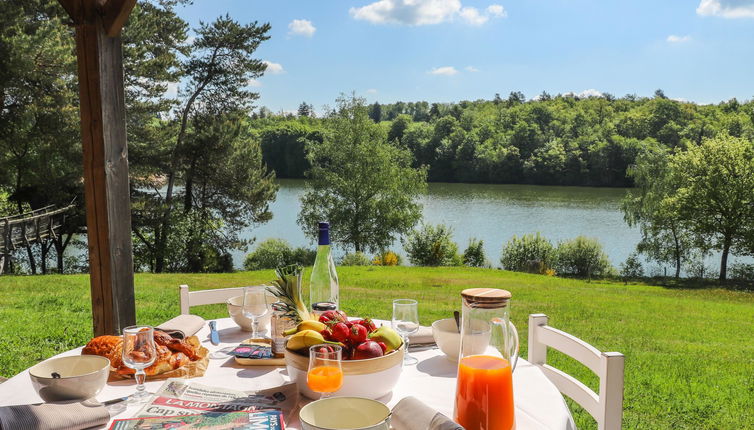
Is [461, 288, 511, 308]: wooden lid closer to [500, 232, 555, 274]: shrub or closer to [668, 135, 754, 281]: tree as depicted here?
[500, 232, 555, 274]: shrub

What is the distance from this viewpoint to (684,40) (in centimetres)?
8769

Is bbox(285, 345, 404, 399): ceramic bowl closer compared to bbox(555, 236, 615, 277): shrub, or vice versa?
bbox(285, 345, 404, 399): ceramic bowl

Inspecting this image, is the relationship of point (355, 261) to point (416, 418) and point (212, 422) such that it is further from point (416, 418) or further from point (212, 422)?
point (416, 418)

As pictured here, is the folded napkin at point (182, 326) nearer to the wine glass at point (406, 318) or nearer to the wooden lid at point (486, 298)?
the wine glass at point (406, 318)

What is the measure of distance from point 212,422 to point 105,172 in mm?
1856

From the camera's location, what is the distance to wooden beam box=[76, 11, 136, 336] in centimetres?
257

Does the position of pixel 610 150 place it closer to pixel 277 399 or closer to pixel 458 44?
pixel 458 44

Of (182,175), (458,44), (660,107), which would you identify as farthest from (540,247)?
(458,44)

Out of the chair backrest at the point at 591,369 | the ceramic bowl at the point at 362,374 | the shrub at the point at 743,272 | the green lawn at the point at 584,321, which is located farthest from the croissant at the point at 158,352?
the shrub at the point at 743,272

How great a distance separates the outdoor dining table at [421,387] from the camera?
4.21 ft

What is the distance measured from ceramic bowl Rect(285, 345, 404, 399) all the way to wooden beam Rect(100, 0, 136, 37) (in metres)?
1.94

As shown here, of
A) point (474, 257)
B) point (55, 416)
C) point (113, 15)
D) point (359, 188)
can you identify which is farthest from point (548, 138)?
point (55, 416)

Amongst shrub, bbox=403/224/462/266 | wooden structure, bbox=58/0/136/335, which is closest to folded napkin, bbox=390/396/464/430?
wooden structure, bbox=58/0/136/335

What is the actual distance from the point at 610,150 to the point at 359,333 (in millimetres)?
50880
